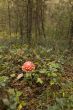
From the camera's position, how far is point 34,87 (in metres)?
4.41

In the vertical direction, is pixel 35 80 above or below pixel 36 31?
above

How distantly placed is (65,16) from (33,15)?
3.10 metres

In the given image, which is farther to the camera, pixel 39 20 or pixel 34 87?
pixel 39 20

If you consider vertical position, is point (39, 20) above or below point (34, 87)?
below

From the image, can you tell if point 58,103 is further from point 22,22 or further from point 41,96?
point 22,22

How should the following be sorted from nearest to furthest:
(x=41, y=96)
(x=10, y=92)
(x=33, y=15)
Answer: (x=10, y=92) < (x=41, y=96) < (x=33, y=15)

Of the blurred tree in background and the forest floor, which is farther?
the blurred tree in background

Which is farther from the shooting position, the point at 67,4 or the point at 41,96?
the point at 67,4

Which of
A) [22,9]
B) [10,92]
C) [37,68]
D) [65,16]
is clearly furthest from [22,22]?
[10,92]

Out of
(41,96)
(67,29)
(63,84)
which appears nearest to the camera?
(41,96)

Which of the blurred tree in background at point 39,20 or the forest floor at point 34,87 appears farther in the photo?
the blurred tree in background at point 39,20

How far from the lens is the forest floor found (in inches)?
128

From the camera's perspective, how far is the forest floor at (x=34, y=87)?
10.7 feet

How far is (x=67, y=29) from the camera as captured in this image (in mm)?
17391
